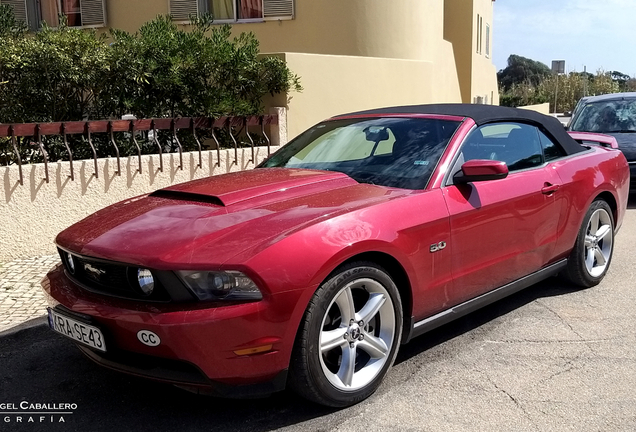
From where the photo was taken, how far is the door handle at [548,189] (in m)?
4.46

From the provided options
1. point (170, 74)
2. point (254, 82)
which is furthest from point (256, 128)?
point (170, 74)

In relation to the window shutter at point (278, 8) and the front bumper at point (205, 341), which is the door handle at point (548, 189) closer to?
the front bumper at point (205, 341)

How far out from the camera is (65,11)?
1280 cm

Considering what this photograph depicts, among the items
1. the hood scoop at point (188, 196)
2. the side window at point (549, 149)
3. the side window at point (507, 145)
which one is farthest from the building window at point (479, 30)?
the hood scoop at point (188, 196)

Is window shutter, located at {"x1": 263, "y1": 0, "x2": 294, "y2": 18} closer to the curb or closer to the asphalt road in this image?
the curb

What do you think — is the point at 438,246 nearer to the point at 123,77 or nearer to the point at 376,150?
the point at 376,150

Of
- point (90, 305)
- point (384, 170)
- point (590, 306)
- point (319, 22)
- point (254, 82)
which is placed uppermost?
point (319, 22)

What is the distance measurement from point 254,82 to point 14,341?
16.3ft

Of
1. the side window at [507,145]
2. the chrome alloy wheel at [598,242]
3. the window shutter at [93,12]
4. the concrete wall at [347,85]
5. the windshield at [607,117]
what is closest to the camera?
the side window at [507,145]

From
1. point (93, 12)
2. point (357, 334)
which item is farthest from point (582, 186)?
point (93, 12)

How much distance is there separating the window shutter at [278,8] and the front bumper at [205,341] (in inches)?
390

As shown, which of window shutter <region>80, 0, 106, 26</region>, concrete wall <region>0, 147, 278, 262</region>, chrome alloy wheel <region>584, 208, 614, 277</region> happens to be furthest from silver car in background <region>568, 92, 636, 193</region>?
window shutter <region>80, 0, 106, 26</region>

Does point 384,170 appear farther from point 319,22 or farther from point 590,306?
point 319,22

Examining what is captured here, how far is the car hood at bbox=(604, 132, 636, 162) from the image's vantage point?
8914 mm
